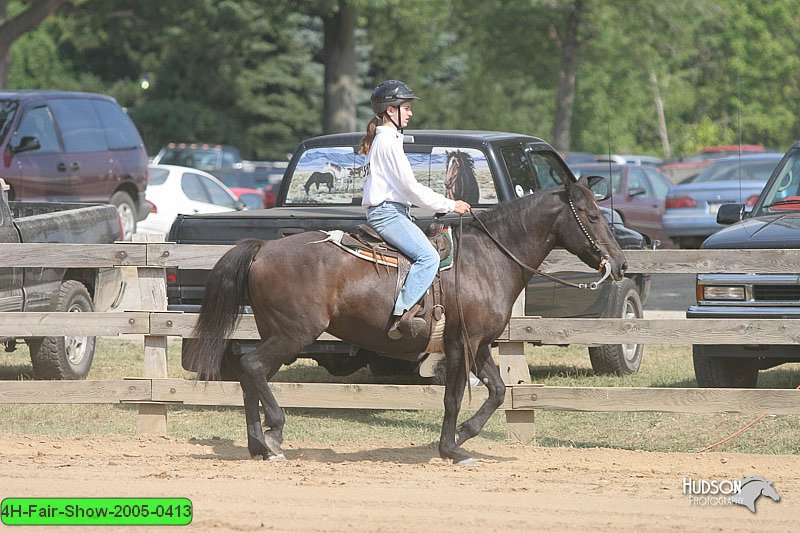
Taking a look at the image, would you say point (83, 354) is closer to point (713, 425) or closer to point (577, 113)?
point (713, 425)

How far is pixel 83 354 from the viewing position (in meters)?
12.8

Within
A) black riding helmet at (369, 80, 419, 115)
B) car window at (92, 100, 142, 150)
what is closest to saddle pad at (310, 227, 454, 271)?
black riding helmet at (369, 80, 419, 115)

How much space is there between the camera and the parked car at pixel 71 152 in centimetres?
1827

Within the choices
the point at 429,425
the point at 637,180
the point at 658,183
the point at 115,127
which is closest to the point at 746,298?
the point at 429,425

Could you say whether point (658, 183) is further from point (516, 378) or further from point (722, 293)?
point (516, 378)

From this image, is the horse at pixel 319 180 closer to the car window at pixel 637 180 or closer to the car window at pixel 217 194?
the car window at pixel 217 194

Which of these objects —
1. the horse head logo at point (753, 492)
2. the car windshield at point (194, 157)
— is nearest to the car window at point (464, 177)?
the horse head logo at point (753, 492)

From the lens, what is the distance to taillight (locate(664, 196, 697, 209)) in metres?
25.4

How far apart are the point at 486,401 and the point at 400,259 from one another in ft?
3.94

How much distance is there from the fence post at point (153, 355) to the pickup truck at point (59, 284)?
1.79 meters

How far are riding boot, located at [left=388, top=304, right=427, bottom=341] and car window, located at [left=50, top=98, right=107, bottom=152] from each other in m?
11.8

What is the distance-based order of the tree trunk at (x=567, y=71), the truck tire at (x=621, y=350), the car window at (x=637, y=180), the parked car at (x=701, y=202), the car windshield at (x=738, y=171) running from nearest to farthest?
the truck tire at (x=621, y=350) → the parked car at (x=701, y=202) → the car windshield at (x=738, y=171) → the car window at (x=637, y=180) → the tree trunk at (x=567, y=71)

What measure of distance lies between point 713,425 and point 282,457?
378cm

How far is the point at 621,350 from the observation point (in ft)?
43.0
